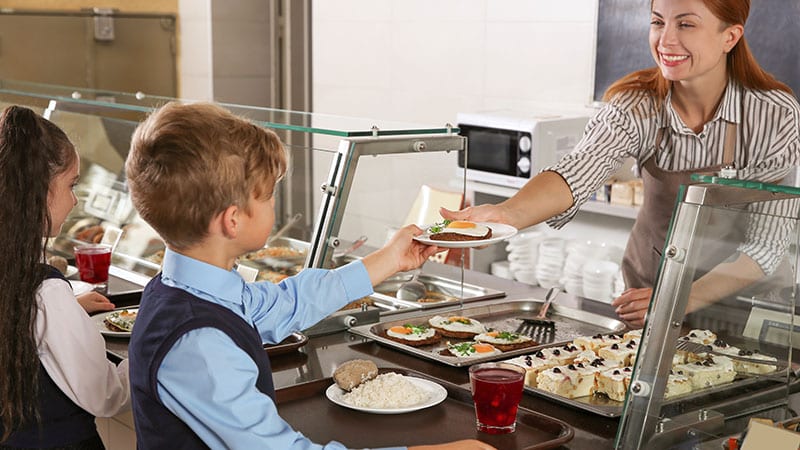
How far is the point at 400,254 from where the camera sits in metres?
2.04

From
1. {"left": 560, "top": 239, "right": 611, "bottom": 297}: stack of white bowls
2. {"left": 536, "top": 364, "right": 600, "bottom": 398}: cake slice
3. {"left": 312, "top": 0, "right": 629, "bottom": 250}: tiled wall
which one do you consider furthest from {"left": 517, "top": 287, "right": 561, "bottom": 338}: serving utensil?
{"left": 312, "top": 0, "right": 629, "bottom": 250}: tiled wall

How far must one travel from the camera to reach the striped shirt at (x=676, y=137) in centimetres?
257

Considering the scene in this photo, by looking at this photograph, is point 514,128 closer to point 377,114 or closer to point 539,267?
point 539,267

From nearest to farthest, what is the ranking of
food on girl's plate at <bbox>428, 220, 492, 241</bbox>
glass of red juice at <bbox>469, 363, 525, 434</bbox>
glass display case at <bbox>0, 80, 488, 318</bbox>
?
glass of red juice at <bbox>469, 363, 525, 434</bbox>, food on girl's plate at <bbox>428, 220, 492, 241</bbox>, glass display case at <bbox>0, 80, 488, 318</bbox>

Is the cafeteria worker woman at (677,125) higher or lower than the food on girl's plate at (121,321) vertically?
higher

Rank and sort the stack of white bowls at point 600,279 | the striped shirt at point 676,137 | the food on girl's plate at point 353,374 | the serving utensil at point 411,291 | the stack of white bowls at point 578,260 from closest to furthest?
the food on girl's plate at point 353,374 < the striped shirt at point 676,137 < the serving utensil at point 411,291 < the stack of white bowls at point 600,279 < the stack of white bowls at point 578,260

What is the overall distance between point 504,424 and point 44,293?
979 mm

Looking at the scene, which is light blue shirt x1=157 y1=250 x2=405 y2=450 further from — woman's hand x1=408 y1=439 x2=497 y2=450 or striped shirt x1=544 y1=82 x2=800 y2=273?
striped shirt x1=544 y1=82 x2=800 y2=273

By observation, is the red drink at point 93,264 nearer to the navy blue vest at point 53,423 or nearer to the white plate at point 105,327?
the white plate at point 105,327

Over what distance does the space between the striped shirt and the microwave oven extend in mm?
1852

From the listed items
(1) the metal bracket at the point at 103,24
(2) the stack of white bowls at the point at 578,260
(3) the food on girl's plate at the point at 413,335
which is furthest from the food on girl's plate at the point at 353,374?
(1) the metal bracket at the point at 103,24

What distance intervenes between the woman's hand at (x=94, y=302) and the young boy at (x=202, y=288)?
1.10 meters

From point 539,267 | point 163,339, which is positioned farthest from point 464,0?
point 163,339

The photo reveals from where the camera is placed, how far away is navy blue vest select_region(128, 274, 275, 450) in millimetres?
1485
